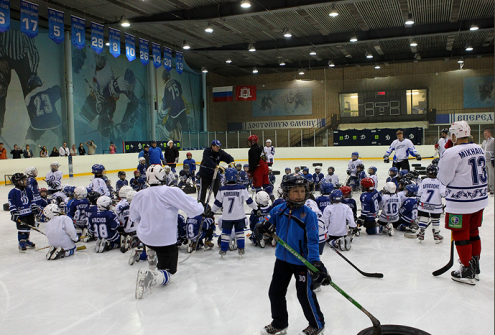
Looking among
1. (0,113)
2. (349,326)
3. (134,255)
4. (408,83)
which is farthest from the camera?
(408,83)

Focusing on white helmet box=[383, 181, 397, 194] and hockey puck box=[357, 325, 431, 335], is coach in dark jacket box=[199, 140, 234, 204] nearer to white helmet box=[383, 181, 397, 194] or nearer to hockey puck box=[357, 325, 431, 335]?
white helmet box=[383, 181, 397, 194]

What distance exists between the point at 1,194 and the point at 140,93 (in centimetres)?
1340

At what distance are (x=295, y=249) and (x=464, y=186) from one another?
6.28ft

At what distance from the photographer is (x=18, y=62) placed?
669 inches

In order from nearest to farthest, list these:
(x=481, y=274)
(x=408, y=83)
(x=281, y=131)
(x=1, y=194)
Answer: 1. (x=481, y=274)
2. (x=1, y=194)
3. (x=408, y=83)
4. (x=281, y=131)

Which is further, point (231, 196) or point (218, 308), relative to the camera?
point (231, 196)

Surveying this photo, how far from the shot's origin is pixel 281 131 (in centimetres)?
3022

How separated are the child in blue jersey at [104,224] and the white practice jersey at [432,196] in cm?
435

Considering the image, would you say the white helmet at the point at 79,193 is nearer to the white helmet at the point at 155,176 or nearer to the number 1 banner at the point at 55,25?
the white helmet at the point at 155,176

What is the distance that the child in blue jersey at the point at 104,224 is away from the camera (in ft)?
17.1

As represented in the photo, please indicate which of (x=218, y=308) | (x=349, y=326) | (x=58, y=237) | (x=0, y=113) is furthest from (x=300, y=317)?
(x=0, y=113)

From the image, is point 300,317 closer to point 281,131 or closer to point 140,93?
point 140,93

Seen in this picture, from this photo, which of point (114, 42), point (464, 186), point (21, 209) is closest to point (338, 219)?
point (464, 186)

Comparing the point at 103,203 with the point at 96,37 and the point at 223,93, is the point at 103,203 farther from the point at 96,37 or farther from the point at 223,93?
the point at 223,93
